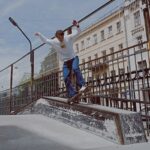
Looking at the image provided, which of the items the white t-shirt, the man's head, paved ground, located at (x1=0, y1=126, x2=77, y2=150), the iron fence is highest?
the man's head

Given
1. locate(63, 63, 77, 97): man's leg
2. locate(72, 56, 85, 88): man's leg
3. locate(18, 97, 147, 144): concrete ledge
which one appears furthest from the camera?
locate(63, 63, 77, 97): man's leg

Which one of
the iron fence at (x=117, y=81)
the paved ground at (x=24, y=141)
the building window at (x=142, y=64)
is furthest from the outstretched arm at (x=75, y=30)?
the paved ground at (x=24, y=141)

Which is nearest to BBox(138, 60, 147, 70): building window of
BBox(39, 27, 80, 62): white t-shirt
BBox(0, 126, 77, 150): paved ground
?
BBox(39, 27, 80, 62): white t-shirt

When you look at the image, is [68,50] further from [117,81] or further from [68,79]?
[117,81]

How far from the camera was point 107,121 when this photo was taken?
A: 181 inches

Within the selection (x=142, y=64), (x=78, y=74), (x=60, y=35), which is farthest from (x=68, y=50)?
(x=142, y=64)

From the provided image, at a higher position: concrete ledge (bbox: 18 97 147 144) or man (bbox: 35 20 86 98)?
man (bbox: 35 20 86 98)

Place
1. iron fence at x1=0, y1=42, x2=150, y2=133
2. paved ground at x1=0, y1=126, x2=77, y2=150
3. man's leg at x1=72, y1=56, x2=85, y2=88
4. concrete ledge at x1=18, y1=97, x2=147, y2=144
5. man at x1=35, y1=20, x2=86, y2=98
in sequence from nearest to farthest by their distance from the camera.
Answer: paved ground at x1=0, y1=126, x2=77, y2=150, concrete ledge at x1=18, y1=97, x2=147, y2=144, iron fence at x1=0, y1=42, x2=150, y2=133, man's leg at x1=72, y1=56, x2=85, y2=88, man at x1=35, y1=20, x2=86, y2=98

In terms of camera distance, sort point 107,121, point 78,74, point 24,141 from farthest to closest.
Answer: point 78,74 → point 107,121 → point 24,141

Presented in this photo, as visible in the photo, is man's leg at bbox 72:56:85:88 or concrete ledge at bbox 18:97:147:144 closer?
concrete ledge at bbox 18:97:147:144

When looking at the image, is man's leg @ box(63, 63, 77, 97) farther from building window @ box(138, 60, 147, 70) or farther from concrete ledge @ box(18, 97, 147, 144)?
building window @ box(138, 60, 147, 70)

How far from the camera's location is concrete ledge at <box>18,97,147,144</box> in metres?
4.37

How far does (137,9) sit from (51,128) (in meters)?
2.37

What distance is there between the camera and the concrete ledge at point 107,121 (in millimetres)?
4367
